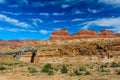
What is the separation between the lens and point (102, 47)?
52344mm

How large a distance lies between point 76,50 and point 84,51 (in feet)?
6.41

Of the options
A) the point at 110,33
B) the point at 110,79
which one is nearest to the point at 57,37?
the point at 110,33

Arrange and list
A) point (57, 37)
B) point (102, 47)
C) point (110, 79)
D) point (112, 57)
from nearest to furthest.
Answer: point (110, 79) < point (112, 57) < point (102, 47) < point (57, 37)

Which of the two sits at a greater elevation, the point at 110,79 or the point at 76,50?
the point at 76,50

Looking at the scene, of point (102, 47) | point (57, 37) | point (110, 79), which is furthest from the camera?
point (57, 37)

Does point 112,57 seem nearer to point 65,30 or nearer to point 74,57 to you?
point 74,57

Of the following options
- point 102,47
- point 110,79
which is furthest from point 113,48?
point 110,79

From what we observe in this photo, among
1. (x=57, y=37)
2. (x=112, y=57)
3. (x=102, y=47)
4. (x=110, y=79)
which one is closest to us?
(x=110, y=79)

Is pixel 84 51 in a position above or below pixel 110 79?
above

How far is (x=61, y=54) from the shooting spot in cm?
5253

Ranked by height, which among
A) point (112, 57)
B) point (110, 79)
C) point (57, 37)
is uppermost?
point (57, 37)

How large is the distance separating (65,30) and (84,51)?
106 m

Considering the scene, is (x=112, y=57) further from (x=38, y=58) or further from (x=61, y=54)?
(x=38, y=58)

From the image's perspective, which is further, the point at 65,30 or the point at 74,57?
the point at 65,30
